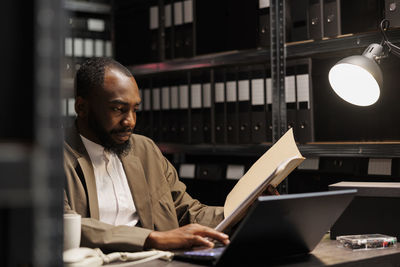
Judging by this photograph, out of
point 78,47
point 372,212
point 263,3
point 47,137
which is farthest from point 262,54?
point 47,137

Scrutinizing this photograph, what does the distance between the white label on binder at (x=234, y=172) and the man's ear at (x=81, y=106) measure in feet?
4.31

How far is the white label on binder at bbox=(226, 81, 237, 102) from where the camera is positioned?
110 inches

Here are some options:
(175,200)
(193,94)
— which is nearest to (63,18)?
(175,200)

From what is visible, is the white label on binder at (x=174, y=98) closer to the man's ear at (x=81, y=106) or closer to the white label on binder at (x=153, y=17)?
the white label on binder at (x=153, y=17)

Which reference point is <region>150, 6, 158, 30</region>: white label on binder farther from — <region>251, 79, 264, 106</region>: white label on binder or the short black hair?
the short black hair

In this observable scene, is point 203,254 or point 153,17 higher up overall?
point 153,17

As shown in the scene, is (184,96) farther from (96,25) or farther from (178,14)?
(96,25)

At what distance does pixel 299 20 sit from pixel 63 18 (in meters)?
2.44

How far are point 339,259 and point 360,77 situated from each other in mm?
861

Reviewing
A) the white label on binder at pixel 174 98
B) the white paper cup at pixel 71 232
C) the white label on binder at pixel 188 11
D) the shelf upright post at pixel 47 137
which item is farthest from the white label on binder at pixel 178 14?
the shelf upright post at pixel 47 137

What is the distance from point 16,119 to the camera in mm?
593

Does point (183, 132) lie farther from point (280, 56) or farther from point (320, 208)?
point (320, 208)

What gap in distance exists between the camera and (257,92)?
269cm

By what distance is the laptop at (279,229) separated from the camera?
1.06m
